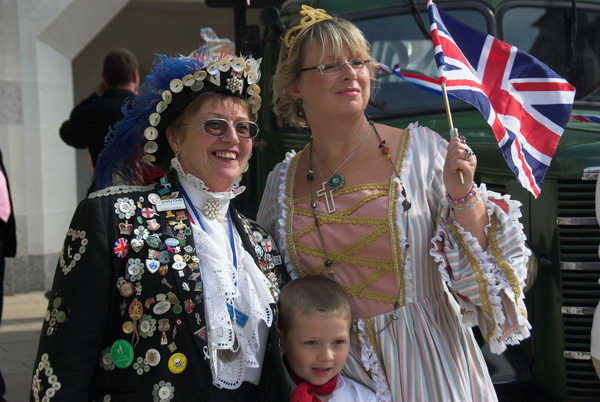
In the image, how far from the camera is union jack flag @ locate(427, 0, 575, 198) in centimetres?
320

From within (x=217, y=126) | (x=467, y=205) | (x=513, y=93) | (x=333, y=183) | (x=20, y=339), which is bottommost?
(x=20, y=339)

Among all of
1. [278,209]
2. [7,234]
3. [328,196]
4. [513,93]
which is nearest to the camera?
[328,196]

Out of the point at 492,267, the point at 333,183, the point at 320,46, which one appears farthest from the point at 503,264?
the point at 320,46

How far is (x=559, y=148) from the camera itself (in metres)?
4.05

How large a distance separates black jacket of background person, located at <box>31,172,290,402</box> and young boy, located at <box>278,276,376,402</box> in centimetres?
23

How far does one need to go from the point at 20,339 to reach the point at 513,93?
17.2 feet

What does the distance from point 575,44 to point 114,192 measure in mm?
3114

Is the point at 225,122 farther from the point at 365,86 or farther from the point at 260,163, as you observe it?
the point at 260,163

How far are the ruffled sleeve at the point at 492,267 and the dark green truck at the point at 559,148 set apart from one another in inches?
44.5

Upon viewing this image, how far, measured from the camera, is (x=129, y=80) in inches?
280

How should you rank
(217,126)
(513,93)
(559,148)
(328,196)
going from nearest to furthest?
(217,126) → (328,196) → (513,93) → (559,148)

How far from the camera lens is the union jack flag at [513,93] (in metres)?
3.20

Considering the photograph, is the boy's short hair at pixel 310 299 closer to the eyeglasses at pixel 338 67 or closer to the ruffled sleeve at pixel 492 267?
the ruffled sleeve at pixel 492 267

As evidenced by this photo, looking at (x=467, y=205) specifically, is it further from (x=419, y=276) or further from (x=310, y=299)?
(x=310, y=299)
